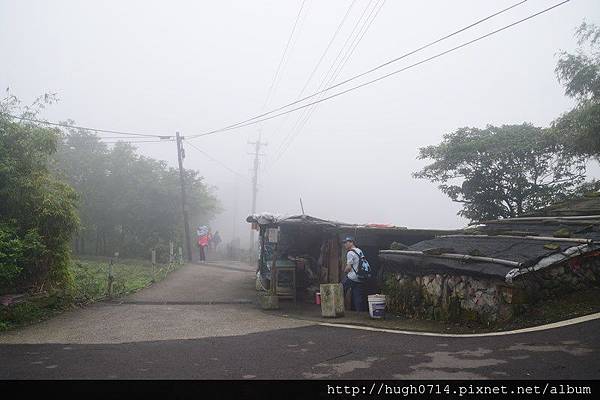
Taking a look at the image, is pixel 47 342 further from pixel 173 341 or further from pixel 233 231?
pixel 233 231

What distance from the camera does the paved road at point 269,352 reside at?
485 centimetres

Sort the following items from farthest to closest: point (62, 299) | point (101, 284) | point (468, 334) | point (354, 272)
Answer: point (101, 284)
point (62, 299)
point (354, 272)
point (468, 334)

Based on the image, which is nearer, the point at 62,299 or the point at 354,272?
the point at 354,272

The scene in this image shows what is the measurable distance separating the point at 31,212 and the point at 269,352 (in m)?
7.99

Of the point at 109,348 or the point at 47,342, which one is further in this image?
the point at 47,342

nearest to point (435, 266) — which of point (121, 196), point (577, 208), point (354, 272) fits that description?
point (354, 272)

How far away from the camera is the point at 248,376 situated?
5.00m

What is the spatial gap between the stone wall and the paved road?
3.16 feet

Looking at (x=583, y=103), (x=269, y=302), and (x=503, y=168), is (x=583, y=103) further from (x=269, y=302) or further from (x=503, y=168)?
(x=269, y=302)

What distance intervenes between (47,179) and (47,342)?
534cm

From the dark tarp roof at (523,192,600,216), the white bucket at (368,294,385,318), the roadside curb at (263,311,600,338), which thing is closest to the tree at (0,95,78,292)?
the roadside curb at (263,311,600,338)

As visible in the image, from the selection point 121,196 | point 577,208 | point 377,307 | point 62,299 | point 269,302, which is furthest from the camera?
point 121,196

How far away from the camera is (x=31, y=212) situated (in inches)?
390

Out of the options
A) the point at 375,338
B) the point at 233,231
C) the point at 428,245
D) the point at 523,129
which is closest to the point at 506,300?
the point at 375,338
